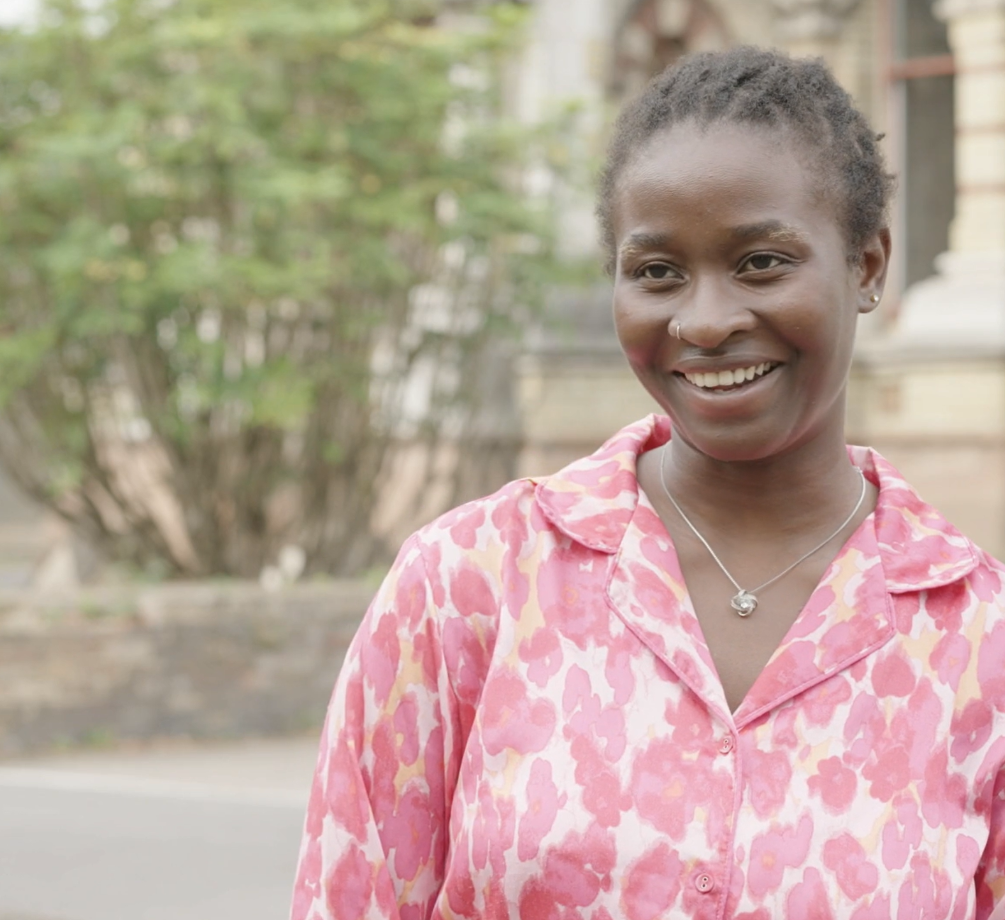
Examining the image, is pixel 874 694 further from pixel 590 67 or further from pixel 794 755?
pixel 590 67

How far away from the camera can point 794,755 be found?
2.07 meters

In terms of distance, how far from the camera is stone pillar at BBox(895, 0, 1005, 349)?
13.0 metres

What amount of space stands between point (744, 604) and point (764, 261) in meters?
0.42

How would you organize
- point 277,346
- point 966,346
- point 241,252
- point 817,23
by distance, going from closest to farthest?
point 241,252, point 277,346, point 966,346, point 817,23

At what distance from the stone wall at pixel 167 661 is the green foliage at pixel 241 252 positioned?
1178 mm

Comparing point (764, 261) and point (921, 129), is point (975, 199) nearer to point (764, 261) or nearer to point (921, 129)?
point (921, 129)

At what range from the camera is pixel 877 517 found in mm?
2312

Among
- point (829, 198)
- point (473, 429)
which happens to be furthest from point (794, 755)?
point (473, 429)

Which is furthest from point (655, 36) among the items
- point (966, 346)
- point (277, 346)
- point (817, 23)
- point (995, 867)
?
point (995, 867)

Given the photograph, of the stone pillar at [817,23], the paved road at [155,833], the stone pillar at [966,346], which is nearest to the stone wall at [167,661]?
the paved road at [155,833]

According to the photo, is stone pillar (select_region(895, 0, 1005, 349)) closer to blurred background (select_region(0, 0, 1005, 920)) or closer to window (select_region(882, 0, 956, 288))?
blurred background (select_region(0, 0, 1005, 920))

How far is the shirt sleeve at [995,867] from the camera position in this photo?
2.13m

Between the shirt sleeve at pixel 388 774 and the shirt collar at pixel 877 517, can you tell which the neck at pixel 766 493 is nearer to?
the shirt collar at pixel 877 517

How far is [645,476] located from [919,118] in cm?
1274
